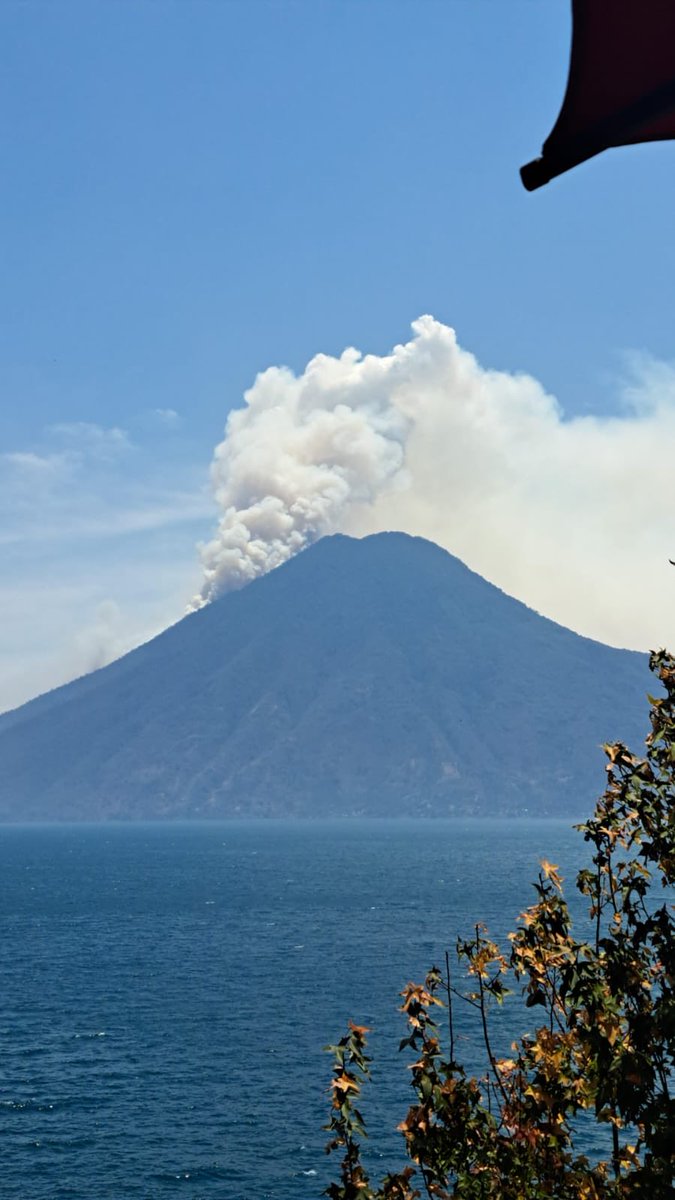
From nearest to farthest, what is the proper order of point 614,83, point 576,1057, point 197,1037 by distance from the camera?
point 614,83
point 576,1057
point 197,1037

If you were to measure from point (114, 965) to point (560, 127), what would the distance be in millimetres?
111811

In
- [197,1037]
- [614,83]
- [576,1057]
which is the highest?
[614,83]

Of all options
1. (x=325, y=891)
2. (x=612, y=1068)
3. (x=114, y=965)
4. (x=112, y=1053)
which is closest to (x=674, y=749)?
(x=612, y=1068)

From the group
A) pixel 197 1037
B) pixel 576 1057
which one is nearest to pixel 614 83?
pixel 576 1057

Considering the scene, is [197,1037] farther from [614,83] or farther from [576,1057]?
[614,83]

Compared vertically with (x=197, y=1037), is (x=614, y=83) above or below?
above

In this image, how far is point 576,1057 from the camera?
12.3m

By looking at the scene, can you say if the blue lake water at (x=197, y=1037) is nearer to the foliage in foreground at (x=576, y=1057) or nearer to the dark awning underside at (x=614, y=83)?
the foliage in foreground at (x=576, y=1057)

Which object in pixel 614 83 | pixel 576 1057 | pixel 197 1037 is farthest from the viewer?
pixel 197 1037

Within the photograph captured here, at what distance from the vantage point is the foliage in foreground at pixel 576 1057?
9922 millimetres

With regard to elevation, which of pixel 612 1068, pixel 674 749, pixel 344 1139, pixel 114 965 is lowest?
pixel 114 965

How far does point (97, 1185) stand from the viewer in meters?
46.5

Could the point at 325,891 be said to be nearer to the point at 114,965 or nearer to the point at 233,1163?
the point at 114,965

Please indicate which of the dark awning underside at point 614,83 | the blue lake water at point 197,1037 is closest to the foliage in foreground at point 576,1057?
the dark awning underside at point 614,83
